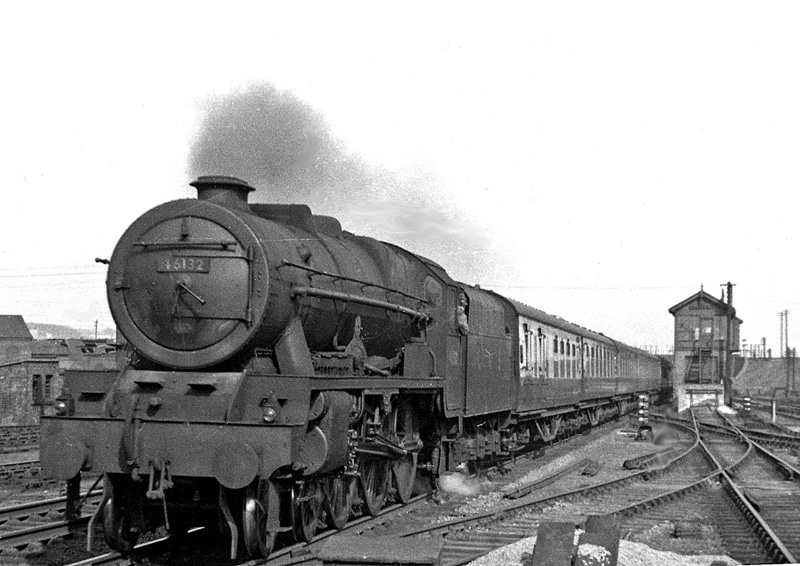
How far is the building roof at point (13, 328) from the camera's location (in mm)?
57062

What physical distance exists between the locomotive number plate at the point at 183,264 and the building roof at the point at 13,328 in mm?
54135

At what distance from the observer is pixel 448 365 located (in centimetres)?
1088

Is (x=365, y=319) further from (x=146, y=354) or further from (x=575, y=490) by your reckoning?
(x=575, y=490)

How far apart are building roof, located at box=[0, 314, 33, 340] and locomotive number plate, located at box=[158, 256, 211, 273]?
54.1 m

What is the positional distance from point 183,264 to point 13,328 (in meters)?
56.8

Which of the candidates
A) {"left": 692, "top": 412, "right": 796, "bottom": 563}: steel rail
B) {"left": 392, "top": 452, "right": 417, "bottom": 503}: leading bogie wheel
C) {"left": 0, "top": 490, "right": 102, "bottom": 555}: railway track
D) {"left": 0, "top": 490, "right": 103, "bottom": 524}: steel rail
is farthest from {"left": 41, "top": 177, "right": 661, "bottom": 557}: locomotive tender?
{"left": 692, "top": 412, "right": 796, "bottom": 563}: steel rail

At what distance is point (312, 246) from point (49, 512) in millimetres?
4632

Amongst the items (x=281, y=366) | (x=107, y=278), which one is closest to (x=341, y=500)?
(x=281, y=366)

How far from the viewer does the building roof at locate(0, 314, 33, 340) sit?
187 feet

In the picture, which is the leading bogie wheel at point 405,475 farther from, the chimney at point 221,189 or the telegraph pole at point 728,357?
the telegraph pole at point 728,357

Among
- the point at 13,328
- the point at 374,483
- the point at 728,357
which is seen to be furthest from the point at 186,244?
the point at 13,328

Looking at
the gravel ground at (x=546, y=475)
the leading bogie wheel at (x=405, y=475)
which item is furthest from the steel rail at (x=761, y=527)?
the leading bogie wheel at (x=405, y=475)

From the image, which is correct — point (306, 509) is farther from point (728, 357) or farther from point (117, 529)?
point (728, 357)

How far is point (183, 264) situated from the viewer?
7379 millimetres
